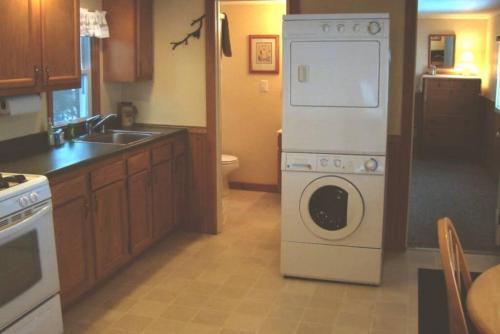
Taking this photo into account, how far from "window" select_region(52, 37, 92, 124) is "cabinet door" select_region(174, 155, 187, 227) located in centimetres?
80

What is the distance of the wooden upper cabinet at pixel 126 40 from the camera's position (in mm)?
4531

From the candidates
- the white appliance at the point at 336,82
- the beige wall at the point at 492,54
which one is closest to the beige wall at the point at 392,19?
the white appliance at the point at 336,82

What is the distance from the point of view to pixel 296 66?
369cm

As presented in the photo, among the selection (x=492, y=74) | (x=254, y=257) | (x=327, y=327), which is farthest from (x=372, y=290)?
(x=492, y=74)

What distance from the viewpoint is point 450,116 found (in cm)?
912

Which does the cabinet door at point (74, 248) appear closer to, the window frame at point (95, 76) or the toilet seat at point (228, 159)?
the window frame at point (95, 76)

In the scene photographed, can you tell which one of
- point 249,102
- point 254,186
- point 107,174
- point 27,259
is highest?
point 249,102

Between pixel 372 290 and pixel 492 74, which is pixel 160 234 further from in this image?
pixel 492 74

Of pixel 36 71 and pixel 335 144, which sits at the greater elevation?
pixel 36 71

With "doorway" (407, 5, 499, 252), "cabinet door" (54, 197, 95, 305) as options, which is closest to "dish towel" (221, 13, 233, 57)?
"cabinet door" (54, 197, 95, 305)

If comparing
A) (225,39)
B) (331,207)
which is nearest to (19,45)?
(331,207)

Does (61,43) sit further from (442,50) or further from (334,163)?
(442,50)

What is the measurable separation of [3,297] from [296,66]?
2123 mm

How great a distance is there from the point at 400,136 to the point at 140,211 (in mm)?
1946
